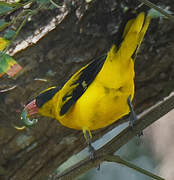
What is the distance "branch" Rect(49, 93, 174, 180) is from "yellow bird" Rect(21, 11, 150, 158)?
322 millimetres

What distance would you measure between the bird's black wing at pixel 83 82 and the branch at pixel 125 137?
0.51m

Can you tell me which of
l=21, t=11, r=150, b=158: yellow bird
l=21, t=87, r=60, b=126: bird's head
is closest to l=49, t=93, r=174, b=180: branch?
l=21, t=11, r=150, b=158: yellow bird

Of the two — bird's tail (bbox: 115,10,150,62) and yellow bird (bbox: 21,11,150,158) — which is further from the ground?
bird's tail (bbox: 115,10,150,62)

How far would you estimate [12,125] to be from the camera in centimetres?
273

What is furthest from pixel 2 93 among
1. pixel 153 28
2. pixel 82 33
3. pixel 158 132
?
pixel 158 132

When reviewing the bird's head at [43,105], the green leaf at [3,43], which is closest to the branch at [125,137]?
the green leaf at [3,43]

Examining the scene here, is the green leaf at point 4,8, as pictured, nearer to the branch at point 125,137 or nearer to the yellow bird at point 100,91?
the yellow bird at point 100,91

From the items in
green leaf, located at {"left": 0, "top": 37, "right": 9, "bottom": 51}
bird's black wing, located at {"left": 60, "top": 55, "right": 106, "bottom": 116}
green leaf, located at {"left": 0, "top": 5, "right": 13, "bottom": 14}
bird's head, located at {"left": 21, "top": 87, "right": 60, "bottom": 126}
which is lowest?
bird's head, located at {"left": 21, "top": 87, "right": 60, "bottom": 126}

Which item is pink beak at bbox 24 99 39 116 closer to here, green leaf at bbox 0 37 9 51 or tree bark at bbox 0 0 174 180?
tree bark at bbox 0 0 174 180

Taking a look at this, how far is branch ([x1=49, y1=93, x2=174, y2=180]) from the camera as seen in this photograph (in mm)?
1957

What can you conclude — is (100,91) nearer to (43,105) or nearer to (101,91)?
(101,91)

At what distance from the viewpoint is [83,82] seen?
2.58 metres

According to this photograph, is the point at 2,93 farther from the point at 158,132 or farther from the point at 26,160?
the point at 158,132

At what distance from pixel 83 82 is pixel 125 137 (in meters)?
0.64
